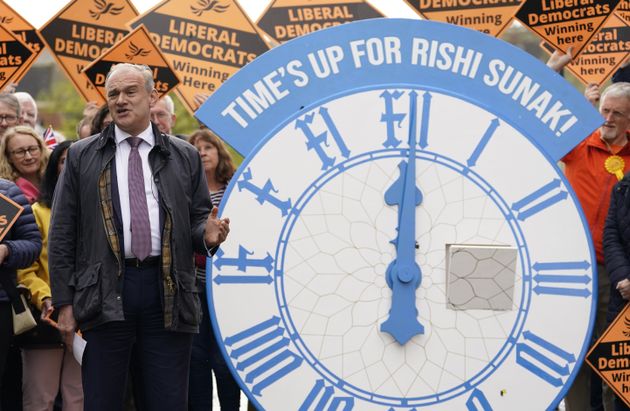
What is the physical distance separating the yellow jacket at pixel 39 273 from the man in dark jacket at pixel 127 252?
123 cm

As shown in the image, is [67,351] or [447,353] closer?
[447,353]

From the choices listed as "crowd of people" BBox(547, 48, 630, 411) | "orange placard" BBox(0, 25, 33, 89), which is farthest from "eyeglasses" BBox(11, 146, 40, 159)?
"crowd of people" BBox(547, 48, 630, 411)

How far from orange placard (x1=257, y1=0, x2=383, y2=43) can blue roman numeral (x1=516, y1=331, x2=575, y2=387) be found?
340cm

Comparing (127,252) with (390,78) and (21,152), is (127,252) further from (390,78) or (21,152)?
(21,152)

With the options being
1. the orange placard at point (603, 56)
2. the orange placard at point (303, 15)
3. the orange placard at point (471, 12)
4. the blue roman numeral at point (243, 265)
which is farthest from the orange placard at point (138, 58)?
the orange placard at point (603, 56)

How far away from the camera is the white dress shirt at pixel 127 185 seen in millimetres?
4844

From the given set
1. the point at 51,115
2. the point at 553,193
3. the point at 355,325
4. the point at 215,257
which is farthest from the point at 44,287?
the point at 51,115

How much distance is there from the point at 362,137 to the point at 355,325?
850 mm

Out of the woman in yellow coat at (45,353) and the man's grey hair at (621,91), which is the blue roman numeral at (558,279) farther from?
the woman in yellow coat at (45,353)

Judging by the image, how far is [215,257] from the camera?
17.7 ft

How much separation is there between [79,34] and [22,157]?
1.71 m

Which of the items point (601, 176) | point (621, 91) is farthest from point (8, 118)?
point (621, 91)

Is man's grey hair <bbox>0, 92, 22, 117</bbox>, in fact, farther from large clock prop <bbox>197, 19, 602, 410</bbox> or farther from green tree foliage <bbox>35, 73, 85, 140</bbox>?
green tree foliage <bbox>35, 73, 85, 140</bbox>

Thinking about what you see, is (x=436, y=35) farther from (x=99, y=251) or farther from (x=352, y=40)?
(x=99, y=251)
